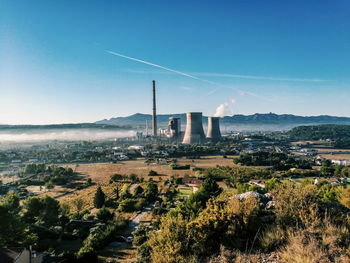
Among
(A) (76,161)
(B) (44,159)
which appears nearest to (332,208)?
(A) (76,161)

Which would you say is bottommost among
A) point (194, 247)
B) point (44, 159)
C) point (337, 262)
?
point (44, 159)

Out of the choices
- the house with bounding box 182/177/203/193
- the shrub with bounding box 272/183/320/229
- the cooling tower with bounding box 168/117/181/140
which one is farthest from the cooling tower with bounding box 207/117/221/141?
the shrub with bounding box 272/183/320/229

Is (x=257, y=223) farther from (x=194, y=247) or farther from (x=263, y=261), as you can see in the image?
(x=194, y=247)

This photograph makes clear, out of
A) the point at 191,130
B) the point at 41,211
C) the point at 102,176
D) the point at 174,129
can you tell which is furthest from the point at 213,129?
the point at 41,211

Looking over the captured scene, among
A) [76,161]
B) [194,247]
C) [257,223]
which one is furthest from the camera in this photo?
[76,161]

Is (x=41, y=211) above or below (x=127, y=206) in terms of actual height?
above

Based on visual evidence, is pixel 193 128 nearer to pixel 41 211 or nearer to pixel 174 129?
pixel 174 129

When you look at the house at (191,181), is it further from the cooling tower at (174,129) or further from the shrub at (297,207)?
the cooling tower at (174,129)

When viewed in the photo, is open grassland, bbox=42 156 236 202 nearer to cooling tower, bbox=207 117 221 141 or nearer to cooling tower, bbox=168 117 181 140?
cooling tower, bbox=168 117 181 140

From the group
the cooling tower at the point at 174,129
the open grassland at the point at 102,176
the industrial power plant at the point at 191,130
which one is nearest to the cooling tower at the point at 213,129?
the industrial power plant at the point at 191,130

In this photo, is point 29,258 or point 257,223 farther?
point 29,258

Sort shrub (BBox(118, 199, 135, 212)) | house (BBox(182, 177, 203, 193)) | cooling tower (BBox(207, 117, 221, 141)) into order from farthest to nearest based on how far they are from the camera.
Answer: cooling tower (BBox(207, 117, 221, 141)), house (BBox(182, 177, 203, 193)), shrub (BBox(118, 199, 135, 212))
